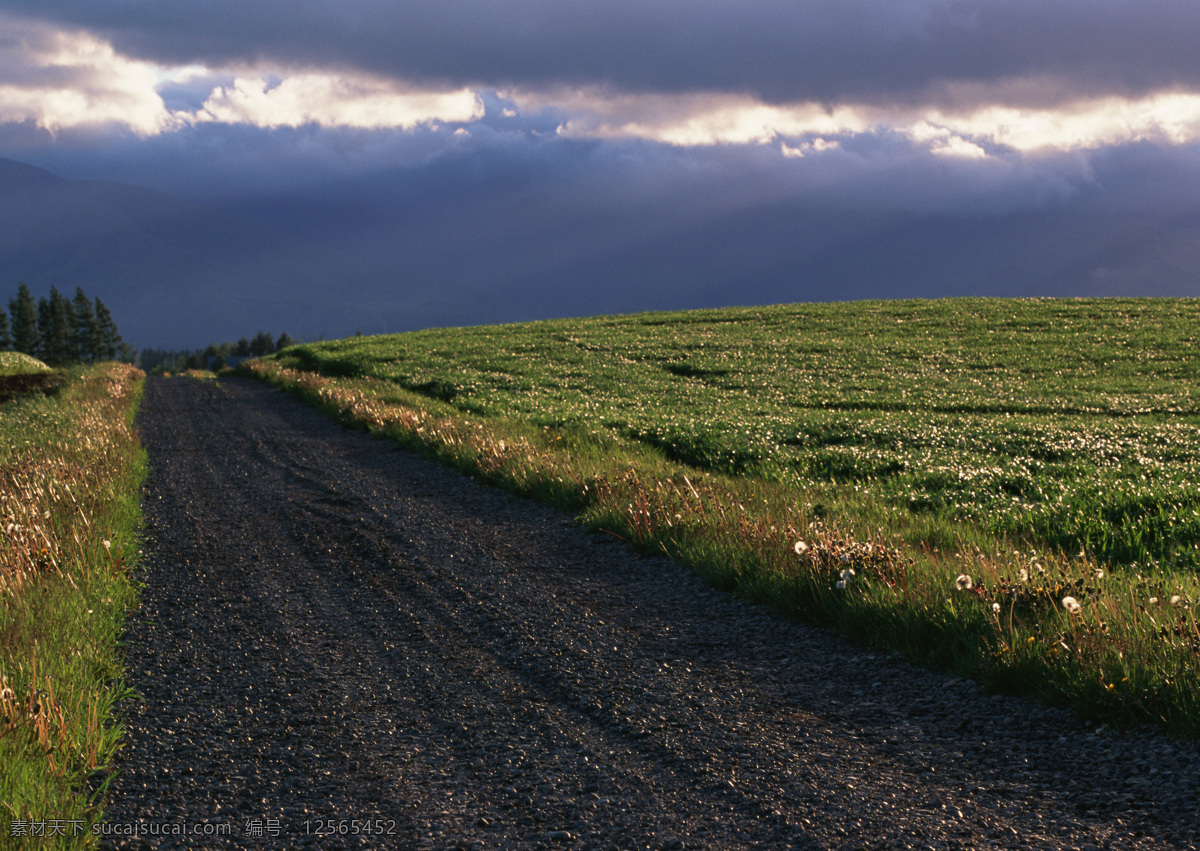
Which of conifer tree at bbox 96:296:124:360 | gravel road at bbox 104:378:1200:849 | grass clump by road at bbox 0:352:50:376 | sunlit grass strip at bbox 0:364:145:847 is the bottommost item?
gravel road at bbox 104:378:1200:849

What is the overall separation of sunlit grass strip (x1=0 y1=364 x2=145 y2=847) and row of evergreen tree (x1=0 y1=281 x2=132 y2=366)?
123 meters

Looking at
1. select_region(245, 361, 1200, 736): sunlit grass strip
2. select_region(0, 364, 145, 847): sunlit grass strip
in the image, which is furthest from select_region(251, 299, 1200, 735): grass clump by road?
select_region(0, 364, 145, 847): sunlit grass strip

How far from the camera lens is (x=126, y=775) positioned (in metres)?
4.53

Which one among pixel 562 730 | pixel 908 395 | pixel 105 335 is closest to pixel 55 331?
pixel 105 335

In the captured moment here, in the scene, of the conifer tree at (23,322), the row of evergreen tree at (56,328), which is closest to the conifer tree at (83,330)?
the row of evergreen tree at (56,328)

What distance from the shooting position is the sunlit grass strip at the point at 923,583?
16.7 feet

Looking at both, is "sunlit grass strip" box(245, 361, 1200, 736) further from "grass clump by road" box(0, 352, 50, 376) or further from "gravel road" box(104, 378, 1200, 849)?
"grass clump by road" box(0, 352, 50, 376)

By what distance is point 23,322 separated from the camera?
11525 cm

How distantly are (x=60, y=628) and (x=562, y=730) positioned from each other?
4.33 meters

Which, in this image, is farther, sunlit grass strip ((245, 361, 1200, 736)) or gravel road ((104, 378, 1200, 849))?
sunlit grass strip ((245, 361, 1200, 736))

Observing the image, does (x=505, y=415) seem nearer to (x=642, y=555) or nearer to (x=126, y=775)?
(x=642, y=555)

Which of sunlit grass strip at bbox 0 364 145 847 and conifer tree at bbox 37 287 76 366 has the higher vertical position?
conifer tree at bbox 37 287 76 366

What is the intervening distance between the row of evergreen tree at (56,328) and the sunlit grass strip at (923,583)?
128586 millimetres

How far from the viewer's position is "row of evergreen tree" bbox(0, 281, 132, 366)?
376ft
